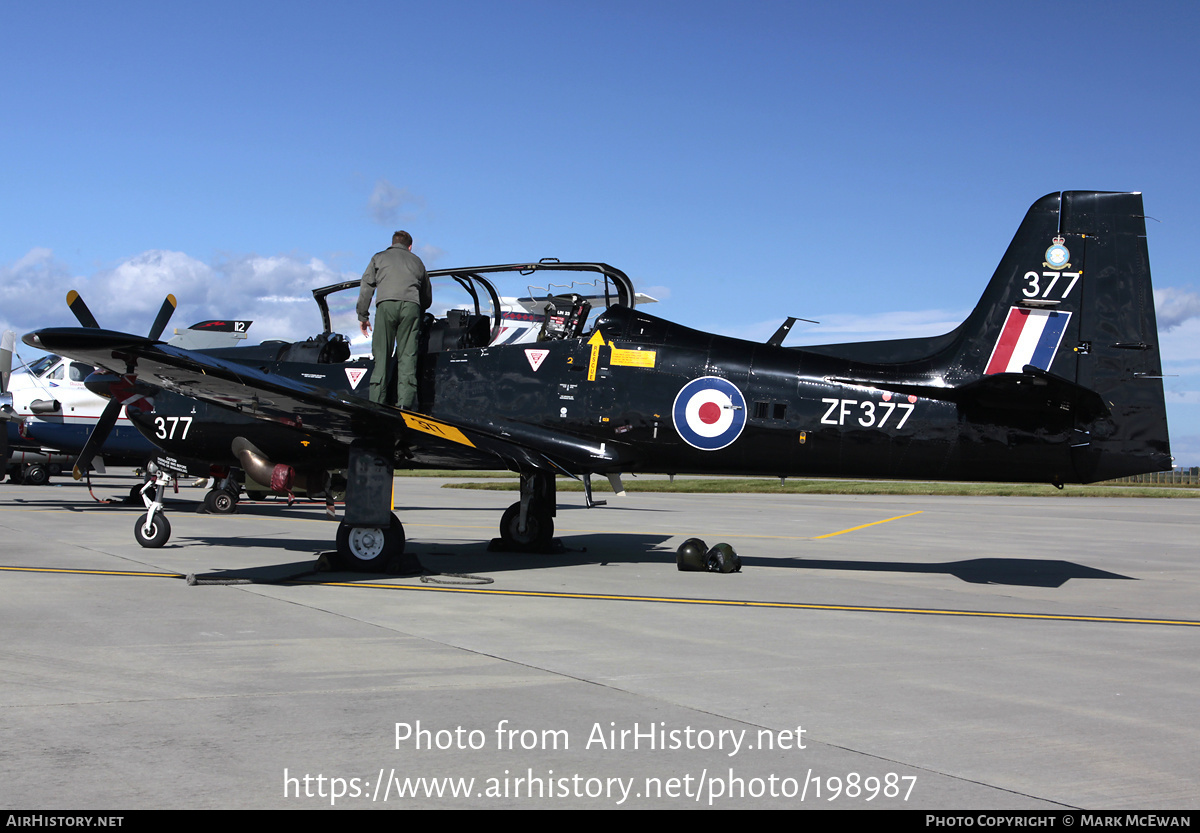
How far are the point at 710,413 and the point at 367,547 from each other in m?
4.37

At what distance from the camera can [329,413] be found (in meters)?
10.1

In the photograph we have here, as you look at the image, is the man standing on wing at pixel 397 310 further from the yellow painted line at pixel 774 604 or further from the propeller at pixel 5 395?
the propeller at pixel 5 395

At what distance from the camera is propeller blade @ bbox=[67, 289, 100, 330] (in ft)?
35.4

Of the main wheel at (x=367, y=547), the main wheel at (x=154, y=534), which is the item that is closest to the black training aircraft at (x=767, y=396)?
the main wheel at (x=367, y=547)

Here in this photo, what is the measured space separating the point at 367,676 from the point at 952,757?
135 inches

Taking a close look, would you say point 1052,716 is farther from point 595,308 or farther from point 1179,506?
point 1179,506

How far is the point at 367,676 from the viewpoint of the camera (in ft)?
19.1

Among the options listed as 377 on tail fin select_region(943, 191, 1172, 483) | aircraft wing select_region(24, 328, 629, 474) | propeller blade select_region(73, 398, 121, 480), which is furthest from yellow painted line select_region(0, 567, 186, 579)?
377 on tail fin select_region(943, 191, 1172, 483)

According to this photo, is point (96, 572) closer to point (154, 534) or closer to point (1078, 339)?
point (154, 534)

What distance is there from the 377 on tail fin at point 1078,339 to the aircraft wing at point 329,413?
15.1ft

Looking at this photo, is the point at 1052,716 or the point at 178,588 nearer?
the point at 1052,716

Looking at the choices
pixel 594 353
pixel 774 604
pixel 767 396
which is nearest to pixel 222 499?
pixel 594 353

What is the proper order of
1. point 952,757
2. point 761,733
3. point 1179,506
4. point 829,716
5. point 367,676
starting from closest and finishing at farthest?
point 952,757
point 761,733
point 829,716
point 367,676
point 1179,506
